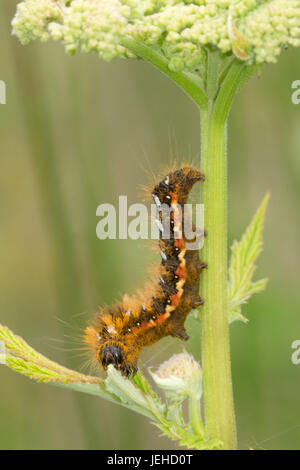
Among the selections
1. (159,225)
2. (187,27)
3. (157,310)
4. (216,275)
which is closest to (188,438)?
(216,275)

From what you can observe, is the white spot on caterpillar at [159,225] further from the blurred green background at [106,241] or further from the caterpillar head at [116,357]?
the blurred green background at [106,241]

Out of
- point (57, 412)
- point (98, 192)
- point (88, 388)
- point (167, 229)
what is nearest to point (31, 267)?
point (57, 412)

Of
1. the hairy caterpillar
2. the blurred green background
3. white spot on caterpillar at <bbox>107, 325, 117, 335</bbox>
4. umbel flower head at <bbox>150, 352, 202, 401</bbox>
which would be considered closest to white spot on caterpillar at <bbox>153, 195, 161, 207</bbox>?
the hairy caterpillar

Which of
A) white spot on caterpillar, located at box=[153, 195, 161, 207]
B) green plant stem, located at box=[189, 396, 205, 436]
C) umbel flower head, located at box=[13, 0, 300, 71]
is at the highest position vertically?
umbel flower head, located at box=[13, 0, 300, 71]

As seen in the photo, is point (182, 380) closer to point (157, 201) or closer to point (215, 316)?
point (215, 316)

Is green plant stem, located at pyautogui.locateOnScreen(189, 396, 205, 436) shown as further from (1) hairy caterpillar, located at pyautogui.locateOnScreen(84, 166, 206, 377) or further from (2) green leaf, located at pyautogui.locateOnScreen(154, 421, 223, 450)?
(1) hairy caterpillar, located at pyautogui.locateOnScreen(84, 166, 206, 377)

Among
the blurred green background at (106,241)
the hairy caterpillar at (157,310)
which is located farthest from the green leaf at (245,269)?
the blurred green background at (106,241)
